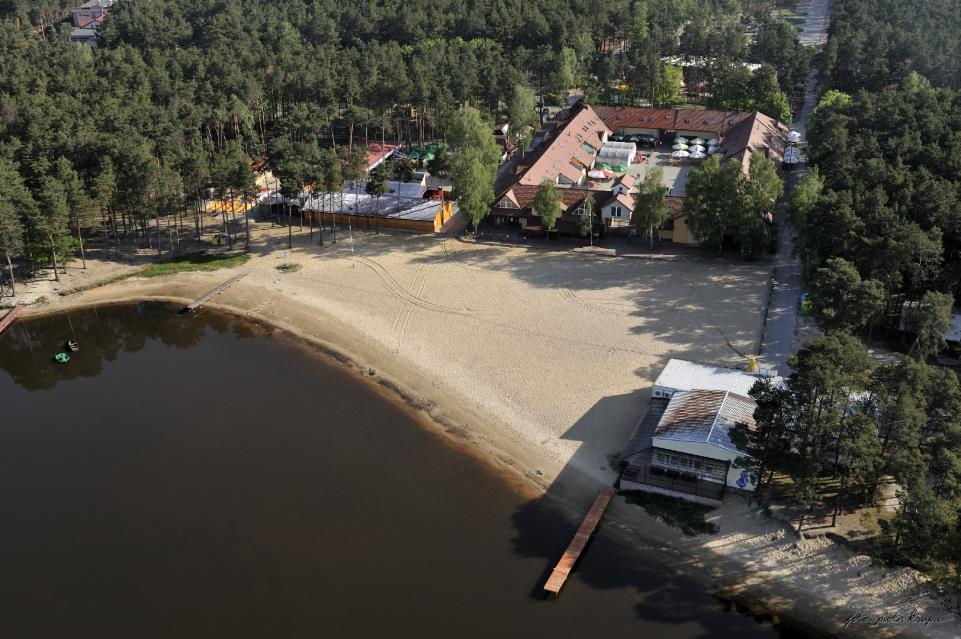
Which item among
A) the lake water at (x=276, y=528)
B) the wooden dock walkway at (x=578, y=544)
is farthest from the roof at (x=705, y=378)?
the lake water at (x=276, y=528)

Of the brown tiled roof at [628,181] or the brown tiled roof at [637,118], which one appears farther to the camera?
the brown tiled roof at [637,118]

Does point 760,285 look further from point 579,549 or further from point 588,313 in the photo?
point 579,549

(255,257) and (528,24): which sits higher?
(528,24)

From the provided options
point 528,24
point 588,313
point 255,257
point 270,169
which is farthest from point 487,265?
point 528,24

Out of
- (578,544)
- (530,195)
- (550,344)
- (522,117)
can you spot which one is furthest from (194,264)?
(578,544)

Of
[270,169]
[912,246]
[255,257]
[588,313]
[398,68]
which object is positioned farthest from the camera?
[398,68]

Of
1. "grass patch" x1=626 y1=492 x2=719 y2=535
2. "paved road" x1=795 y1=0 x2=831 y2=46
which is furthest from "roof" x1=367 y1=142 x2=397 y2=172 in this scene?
"paved road" x1=795 y1=0 x2=831 y2=46

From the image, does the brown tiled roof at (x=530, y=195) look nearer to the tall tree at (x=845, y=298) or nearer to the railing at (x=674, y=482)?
the tall tree at (x=845, y=298)
